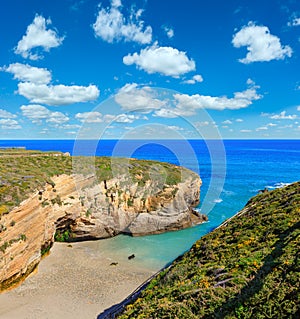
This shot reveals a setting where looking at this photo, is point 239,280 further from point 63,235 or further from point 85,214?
point 63,235

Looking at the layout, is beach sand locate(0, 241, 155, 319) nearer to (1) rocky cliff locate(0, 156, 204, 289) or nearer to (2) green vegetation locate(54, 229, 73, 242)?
(1) rocky cliff locate(0, 156, 204, 289)

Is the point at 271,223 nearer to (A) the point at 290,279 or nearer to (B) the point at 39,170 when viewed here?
(A) the point at 290,279

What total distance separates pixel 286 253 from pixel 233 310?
312 cm

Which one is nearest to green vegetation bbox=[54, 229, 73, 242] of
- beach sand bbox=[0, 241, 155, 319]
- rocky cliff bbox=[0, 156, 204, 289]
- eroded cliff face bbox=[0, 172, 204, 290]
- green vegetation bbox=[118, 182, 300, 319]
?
rocky cliff bbox=[0, 156, 204, 289]

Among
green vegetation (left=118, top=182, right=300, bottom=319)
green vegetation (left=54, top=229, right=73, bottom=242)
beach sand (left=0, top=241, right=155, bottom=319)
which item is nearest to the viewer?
green vegetation (left=118, top=182, right=300, bottom=319)

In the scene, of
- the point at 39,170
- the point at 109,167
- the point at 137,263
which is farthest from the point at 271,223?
the point at 109,167

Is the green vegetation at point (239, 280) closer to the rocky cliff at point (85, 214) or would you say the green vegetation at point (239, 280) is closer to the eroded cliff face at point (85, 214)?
the eroded cliff face at point (85, 214)

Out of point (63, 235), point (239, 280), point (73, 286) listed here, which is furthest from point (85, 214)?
point (239, 280)

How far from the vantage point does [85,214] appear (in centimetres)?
2916

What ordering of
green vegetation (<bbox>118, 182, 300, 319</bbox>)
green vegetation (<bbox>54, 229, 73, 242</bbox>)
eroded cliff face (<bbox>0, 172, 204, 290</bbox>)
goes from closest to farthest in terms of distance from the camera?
green vegetation (<bbox>118, 182, 300, 319</bbox>)
eroded cliff face (<bbox>0, 172, 204, 290</bbox>)
green vegetation (<bbox>54, 229, 73, 242</bbox>)

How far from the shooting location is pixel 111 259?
24.8 m

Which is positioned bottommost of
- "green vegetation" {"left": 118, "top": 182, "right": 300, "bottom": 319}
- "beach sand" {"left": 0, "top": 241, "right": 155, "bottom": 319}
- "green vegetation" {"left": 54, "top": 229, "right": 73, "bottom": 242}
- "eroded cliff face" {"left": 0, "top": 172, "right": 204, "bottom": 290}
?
"beach sand" {"left": 0, "top": 241, "right": 155, "bottom": 319}

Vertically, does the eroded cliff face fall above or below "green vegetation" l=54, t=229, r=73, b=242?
above

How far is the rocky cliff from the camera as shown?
63.8ft
